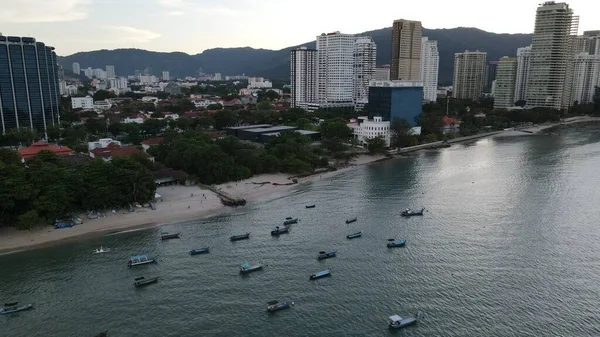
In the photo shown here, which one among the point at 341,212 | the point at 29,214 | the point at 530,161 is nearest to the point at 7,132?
the point at 29,214

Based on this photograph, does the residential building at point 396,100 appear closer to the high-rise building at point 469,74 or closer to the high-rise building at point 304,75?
the high-rise building at point 304,75

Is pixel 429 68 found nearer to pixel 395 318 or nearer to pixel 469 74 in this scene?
pixel 469 74

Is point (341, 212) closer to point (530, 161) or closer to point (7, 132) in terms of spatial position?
point (530, 161)

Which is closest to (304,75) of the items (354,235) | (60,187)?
(354,235)

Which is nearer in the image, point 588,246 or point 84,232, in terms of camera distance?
point 588,246

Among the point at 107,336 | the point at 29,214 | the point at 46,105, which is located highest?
the point at 46,105

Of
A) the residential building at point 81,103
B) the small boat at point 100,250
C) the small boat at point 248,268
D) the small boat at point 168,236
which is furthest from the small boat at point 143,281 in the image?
the residential building at point 81,103

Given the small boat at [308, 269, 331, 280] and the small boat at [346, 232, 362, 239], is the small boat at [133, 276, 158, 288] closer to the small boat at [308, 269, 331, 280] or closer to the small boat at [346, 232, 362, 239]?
the small boat at [308, 269, 331, 280]
